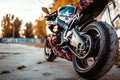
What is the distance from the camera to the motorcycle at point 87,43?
3.27m

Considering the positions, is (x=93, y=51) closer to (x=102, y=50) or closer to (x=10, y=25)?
(x=102, y=50)

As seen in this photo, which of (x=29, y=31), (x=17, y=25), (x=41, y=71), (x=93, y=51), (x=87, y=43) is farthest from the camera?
(x=17, y=25)

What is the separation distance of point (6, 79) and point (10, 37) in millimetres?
91005

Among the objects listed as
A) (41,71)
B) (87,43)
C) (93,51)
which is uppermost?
(87,43)

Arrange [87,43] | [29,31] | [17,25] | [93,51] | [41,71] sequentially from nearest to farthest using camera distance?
[93,51]
[87,43]
[41,71]
[29,31]
[17,25]

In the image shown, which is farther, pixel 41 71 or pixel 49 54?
pixel 49 54

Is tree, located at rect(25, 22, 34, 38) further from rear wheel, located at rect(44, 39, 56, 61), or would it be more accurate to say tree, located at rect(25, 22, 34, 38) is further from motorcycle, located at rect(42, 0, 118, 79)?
motorcycle, located at rect(42, 0, 118, 79)

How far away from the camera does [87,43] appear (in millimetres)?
3670

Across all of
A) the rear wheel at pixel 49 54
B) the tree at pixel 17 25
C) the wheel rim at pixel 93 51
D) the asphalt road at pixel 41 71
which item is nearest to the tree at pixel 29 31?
the tree at pixel 17 25

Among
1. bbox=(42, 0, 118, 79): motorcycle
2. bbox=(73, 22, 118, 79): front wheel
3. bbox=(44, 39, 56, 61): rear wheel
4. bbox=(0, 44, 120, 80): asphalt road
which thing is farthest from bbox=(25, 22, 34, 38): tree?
bbox=(73, 22, 118, 79): front wheel

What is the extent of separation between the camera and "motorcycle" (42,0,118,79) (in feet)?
10.7

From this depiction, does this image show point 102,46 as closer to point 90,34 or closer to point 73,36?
point 90,34

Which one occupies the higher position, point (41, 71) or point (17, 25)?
point (17, 25)

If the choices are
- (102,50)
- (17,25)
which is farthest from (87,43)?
(17,25)
